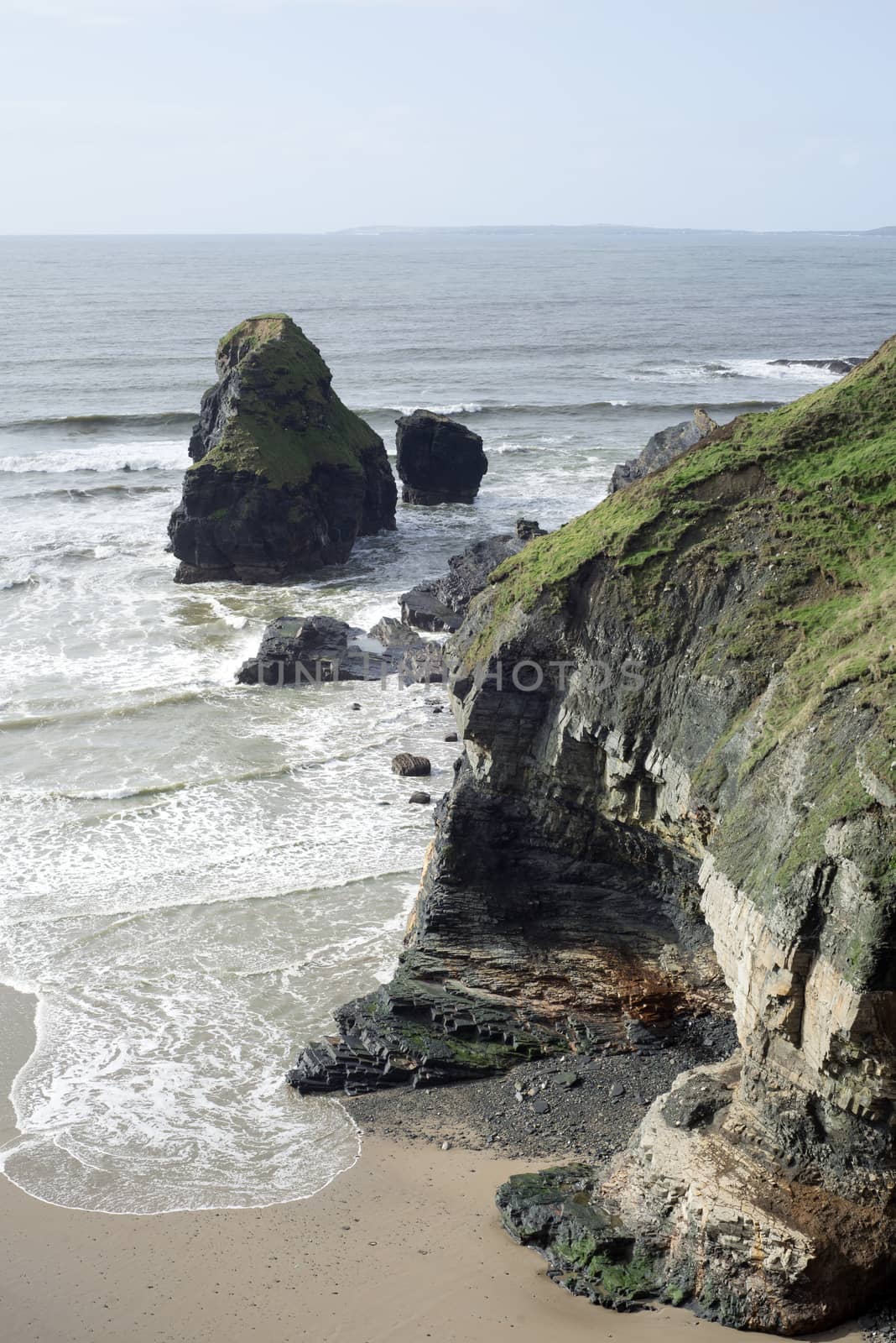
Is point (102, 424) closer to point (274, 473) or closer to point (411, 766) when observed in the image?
point (274, 473)

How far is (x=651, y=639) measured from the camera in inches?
521

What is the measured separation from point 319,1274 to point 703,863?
506 centimetres

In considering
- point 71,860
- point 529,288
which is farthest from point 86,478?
point 529,288

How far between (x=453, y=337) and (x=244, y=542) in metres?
55.8

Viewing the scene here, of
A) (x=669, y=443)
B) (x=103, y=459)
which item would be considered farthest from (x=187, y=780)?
(x=103, y=459)

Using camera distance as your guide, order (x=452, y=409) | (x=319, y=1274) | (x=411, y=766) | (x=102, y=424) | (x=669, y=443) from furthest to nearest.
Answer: (x=452, y=409), (x=102, y=424), (x=669, y=443), (x=411, y=766), (x=319, y=1274)

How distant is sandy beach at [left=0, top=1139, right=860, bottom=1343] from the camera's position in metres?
10.3

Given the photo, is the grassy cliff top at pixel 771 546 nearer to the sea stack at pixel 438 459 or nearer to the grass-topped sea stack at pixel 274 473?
the grass-topped sea stack at pixel 274 473

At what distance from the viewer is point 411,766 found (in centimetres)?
2330

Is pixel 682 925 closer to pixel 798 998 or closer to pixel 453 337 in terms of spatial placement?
pixel 798 998

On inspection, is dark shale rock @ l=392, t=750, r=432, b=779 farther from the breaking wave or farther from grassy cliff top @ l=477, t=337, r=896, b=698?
the breaking wave

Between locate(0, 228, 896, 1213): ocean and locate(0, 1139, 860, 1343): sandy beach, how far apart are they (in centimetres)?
51

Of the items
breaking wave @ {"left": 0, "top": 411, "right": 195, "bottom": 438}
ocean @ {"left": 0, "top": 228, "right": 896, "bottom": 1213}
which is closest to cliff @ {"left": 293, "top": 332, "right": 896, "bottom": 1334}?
ocean @ {"left": 0, "top": 228, "right": 896, "bottom": 1213}

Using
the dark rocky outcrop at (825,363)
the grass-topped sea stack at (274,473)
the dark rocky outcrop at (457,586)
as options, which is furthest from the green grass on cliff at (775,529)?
the dark rocky outcrop at (825,363)
